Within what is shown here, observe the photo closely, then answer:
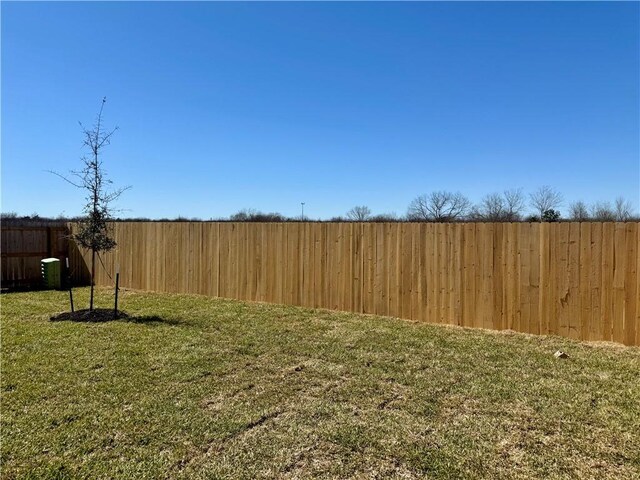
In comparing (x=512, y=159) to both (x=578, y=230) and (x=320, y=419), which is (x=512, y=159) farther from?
(x=320, y=419)

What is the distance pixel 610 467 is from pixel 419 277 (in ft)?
13.8

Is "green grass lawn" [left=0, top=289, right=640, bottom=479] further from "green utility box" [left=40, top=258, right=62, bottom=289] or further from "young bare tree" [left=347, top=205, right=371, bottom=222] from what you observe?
"young bare tree" [left=347, top=205, right=371, bottom=222]

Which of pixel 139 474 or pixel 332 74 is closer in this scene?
pixel 139 474

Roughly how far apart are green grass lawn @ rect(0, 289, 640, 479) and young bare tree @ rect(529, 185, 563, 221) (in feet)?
48.0

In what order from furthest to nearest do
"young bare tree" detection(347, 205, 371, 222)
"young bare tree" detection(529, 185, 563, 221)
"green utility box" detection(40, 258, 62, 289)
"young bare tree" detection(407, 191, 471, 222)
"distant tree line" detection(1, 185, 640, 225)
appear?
"young bare tree" detection(407, 191, 471, 222) → "young bare tree" detection(347, 205, 371, 222) → "young bare tree" detection(529, 185, 563, 221) → "distant tree line" detection(1, 185, 640, 225) → "green utility box" detection(40, 258, 62, 289)

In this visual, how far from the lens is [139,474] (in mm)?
2262

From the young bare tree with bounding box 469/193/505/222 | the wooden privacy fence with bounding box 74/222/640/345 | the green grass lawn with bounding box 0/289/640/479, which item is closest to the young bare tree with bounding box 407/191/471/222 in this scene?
the young bare tree with bounding box 469/193/505/222

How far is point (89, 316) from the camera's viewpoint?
21.2 feet

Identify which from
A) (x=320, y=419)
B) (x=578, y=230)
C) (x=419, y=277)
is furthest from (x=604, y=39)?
(x=320, y=419)

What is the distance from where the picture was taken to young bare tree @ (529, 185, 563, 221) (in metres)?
17.7

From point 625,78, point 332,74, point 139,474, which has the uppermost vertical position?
point 332,74

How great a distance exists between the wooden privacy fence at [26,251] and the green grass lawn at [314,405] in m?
5.86

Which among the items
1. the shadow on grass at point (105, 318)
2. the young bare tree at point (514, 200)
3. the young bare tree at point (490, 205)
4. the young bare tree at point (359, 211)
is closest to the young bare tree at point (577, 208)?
the young bare tree at point (514, 200)

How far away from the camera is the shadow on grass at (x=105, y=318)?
247 inches
